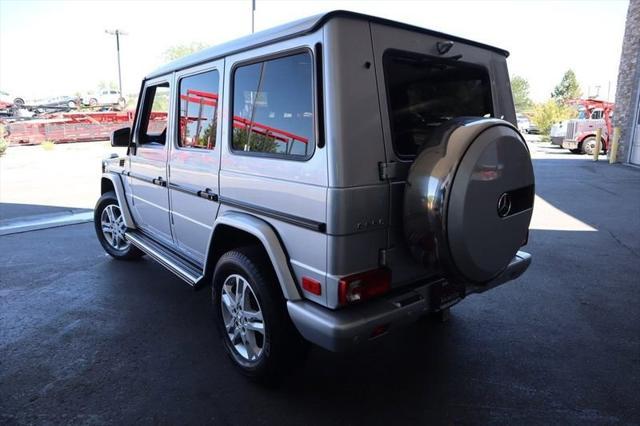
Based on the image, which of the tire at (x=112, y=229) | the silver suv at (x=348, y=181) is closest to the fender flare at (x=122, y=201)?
the tire at (x=112, y=229)

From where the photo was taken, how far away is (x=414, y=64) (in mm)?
2500

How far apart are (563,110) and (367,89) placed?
3687cm

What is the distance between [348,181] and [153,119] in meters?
2.85

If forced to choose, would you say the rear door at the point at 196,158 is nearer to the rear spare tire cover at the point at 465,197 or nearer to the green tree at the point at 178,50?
the rear spare tire cover at the point at 465,197

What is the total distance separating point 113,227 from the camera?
5.03m

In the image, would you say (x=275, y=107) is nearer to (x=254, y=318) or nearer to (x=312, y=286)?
(x=312, y=286)

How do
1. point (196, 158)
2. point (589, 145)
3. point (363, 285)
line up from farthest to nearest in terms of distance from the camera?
point (589, 145)
point (196, 158)
point (363, 285)

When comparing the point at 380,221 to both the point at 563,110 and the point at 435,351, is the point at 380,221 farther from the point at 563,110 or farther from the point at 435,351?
the point at 563,110

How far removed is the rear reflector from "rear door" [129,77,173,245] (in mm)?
1885

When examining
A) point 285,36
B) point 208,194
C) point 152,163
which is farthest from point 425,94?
point 152,163

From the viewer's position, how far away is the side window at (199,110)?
304cm

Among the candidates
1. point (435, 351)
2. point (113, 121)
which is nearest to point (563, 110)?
point (113, 121)

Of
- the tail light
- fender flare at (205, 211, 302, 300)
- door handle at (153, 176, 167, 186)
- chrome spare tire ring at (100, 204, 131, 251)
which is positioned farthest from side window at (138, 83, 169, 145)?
the tail light

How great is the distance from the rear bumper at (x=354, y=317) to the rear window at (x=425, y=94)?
2.67 feet
